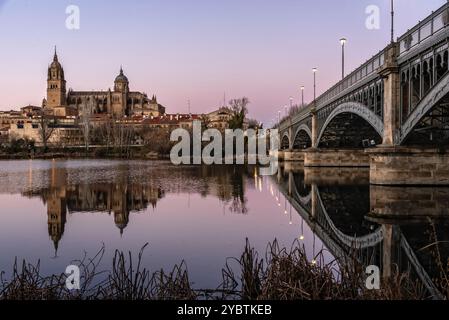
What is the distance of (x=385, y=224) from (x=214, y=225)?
6064 millimetres

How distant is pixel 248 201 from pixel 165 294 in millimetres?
18625

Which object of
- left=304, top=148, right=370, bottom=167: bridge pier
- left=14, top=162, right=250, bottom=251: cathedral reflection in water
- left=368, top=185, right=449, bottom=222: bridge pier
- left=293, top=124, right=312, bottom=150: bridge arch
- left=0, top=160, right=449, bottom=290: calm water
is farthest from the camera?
left=293, top=124, right=312, bottom=150: bridge arch

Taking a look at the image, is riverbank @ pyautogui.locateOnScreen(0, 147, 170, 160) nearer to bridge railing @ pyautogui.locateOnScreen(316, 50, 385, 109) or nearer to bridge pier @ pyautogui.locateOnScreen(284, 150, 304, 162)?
bridge pier @ pyautogui.locateOnScreen(284, 150, 304, 162)

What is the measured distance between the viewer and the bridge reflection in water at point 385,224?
35.6 feet

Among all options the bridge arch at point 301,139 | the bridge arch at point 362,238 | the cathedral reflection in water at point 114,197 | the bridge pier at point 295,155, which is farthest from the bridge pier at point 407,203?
the bridge pier at point 295,155

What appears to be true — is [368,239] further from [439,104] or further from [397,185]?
[397,185]

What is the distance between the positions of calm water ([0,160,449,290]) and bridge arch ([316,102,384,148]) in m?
12.4

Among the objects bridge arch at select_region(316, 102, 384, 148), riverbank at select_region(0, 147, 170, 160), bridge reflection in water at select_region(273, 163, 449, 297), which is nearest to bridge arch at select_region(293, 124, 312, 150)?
bridge arch at select_region(316, 102, 384, 148)

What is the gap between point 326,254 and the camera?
12406 mm

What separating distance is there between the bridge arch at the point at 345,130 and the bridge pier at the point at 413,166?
9.05 metres

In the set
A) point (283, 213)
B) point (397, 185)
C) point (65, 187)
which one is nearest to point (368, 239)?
point (283, 213)

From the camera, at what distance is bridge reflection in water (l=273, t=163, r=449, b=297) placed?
10859mm

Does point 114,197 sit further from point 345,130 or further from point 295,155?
point 295,155

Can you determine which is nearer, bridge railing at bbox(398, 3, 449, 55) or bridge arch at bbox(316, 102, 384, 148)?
bridge railing at bbox(398, 3, 449, 55)
